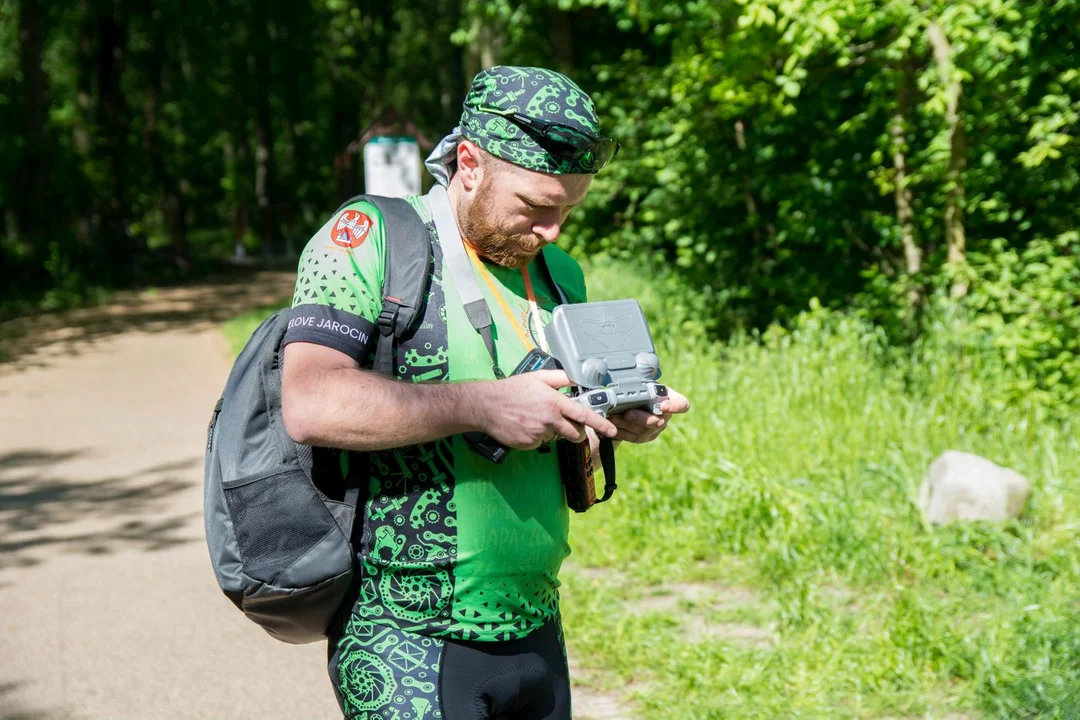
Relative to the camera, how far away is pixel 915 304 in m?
7.71

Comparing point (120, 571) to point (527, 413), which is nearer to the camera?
point (527, 413)

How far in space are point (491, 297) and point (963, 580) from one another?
10.5ft

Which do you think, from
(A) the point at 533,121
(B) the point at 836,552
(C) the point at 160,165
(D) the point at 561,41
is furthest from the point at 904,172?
(C) the point at 160,165

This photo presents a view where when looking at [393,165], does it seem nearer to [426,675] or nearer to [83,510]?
[83,510]

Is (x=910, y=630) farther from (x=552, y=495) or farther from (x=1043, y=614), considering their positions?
(x=552, y=495)

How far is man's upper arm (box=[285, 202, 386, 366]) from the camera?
6.12 ft

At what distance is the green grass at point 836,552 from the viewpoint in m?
3.86

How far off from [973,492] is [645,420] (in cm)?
329

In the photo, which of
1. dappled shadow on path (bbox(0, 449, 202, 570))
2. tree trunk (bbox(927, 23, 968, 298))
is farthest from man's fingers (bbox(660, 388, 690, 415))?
tree trunk (bbox(927, 23, 968, 298))

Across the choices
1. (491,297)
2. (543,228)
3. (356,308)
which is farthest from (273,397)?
(543,228)

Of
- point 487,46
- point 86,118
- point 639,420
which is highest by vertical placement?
point 487,46

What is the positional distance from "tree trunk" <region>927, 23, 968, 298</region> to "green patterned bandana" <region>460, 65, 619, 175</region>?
209 inches

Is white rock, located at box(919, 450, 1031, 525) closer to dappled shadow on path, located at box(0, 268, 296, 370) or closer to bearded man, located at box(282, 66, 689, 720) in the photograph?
bearded man, located at box(282, 66, 689, 720)

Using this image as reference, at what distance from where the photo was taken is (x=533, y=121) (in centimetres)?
193
